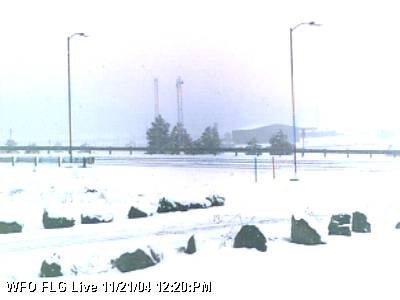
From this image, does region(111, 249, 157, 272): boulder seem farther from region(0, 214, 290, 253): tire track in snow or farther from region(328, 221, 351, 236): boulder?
region(328, 221, 351, 236): boulder

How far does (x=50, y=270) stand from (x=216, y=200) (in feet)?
31.7

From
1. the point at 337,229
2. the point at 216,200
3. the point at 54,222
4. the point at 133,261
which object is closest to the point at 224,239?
the point at 133,261

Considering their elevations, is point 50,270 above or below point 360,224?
below

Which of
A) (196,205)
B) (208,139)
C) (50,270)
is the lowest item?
(50,270)

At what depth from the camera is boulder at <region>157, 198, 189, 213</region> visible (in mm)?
17781

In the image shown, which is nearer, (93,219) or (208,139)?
(93,219)

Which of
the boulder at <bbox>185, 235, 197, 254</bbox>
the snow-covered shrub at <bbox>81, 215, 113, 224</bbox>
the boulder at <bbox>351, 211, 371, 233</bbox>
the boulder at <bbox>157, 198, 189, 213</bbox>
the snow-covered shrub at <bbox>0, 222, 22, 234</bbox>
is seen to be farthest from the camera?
the boulder at <bbox>157, 198, 189, 213</bbox>

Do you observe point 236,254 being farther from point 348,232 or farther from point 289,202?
point 289,202

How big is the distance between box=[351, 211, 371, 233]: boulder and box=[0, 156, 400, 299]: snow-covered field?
277 millimetres

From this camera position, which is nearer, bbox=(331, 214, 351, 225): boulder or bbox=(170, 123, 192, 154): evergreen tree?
bbox=(331, 214, 351, 225): boulder

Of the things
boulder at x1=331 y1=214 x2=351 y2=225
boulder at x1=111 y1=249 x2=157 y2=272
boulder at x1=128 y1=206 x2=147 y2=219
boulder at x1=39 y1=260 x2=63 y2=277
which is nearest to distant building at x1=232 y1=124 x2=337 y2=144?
boulder at x1=128 y1=206 x2=147 y2=219

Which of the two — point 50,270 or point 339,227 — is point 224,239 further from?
point 50,270

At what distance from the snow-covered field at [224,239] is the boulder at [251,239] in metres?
0.22

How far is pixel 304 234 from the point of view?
12383 mm
